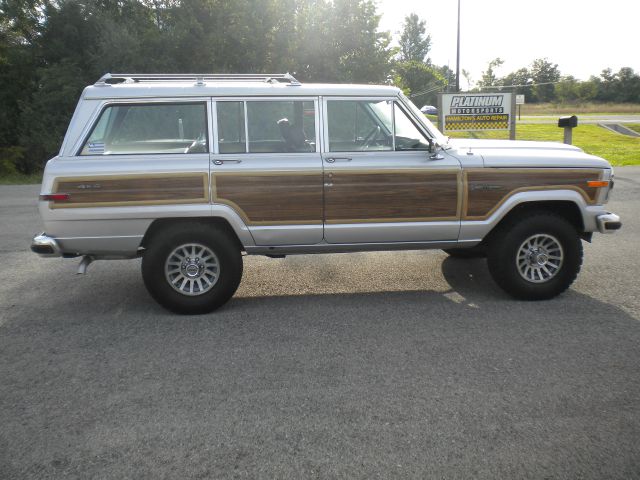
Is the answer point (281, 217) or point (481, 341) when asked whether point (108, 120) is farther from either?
point (481, 341)

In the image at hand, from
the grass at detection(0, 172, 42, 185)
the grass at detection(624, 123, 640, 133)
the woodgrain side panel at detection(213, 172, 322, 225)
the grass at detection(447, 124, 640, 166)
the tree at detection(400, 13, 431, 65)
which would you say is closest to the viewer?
the woodgrain side panel at detection(213, 172, 322, 225)

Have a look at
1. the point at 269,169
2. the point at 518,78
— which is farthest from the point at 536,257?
the point at 518,78

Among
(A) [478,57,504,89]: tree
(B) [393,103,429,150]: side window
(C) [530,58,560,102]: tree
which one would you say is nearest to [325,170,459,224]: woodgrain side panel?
(B) [393,103,429,150]: side window

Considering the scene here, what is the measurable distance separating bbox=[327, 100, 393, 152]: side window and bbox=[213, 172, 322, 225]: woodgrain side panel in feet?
1.46

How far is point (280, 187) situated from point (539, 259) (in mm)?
2585

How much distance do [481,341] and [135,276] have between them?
4062mm

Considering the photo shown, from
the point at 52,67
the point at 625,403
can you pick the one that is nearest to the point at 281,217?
the point at 625,403

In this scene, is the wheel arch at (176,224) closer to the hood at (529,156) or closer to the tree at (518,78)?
the hood at (529,156)

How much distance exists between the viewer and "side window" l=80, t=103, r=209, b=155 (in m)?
5.09

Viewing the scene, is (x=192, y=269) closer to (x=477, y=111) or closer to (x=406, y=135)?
(x=406, y=135)

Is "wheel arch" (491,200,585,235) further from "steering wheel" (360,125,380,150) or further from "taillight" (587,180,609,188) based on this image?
"steering wheel" (360,125,380,150)

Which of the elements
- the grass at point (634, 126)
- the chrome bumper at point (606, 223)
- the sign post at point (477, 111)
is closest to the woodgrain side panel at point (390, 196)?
the chrome bumper at point (606, 223)

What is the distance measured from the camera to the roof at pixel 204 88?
512 cm

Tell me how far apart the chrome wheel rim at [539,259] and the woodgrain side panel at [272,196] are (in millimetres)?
2018
